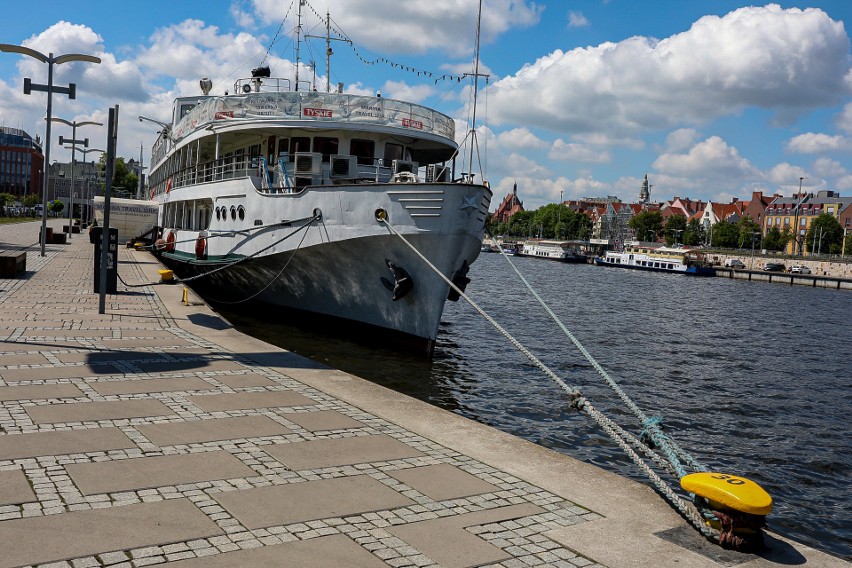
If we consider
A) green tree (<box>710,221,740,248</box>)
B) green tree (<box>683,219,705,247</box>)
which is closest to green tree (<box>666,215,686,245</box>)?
green tree (<box>683,219,705,247</box>)

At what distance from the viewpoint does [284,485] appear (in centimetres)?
584

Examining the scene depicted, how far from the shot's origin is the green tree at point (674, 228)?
152 metres

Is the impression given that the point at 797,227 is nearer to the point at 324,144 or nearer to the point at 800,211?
the point at 800,211

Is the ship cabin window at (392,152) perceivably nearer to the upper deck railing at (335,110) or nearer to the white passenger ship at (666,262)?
the upper deck railing at (335,110)

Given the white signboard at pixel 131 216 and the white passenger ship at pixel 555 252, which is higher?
the white signboard at pixel 131 216

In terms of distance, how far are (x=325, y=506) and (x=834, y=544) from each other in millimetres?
6448

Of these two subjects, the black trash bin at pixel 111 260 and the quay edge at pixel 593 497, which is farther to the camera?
the black trash bin at pixel 111 260

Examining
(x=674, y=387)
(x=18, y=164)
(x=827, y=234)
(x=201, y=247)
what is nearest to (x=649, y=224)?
(x=827, y=234)

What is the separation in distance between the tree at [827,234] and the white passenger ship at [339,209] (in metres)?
116

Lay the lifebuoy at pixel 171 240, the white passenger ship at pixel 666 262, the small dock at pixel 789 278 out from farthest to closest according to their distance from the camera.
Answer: the white passenger ship at pixel 666 262 → the small dock at pixel 789 278 → the lifebuoy at pixel 171 240

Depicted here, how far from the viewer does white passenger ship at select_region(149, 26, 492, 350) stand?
608 inches

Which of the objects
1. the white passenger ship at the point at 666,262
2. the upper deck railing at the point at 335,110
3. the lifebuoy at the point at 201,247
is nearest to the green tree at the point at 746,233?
the white passenger ship at the point at 666,262

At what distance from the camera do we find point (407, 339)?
54.5 ft

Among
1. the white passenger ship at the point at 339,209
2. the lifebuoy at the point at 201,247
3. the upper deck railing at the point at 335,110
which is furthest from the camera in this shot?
the lifebuoy at the point at 201,247
